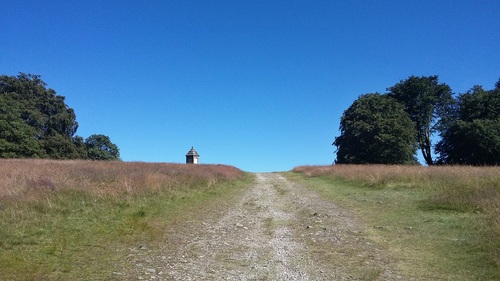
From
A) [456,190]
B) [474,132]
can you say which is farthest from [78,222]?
[474,132]

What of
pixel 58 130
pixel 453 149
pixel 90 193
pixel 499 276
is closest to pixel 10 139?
pixel 58 130

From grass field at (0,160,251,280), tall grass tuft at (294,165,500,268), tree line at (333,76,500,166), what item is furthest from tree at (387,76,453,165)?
grass field at (0,160,251,280)

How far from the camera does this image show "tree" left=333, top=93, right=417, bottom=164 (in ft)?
166

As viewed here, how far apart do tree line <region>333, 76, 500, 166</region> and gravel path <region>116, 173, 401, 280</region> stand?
42.6 metres

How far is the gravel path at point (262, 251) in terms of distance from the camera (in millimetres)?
5996

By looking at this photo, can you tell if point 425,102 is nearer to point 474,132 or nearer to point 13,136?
point 474,132

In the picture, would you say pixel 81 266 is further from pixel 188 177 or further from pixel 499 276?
pixel 188 177

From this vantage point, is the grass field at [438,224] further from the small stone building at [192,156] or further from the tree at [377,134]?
the small stone building at [192,156]

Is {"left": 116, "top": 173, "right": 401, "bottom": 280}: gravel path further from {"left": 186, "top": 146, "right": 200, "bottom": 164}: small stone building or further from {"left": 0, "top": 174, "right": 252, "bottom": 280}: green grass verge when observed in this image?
{"left": 186, "top": 146, "right": 200, "bottom": 164}: small stone building

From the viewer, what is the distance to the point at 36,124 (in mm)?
60188

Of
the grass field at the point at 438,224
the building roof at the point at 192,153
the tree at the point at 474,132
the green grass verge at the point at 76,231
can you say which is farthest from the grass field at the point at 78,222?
the tree at the point at 474,132

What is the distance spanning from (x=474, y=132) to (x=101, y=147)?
68.1 meters

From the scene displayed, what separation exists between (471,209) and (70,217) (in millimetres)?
12010

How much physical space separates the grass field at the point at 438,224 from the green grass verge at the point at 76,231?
557 centimetres
